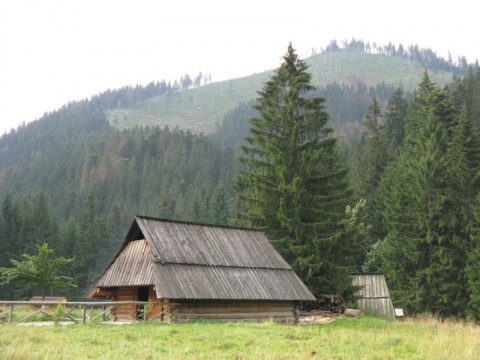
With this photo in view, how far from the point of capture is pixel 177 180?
142 meters

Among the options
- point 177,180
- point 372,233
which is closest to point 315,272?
point 372,233

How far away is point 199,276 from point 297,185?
1073 centimetres

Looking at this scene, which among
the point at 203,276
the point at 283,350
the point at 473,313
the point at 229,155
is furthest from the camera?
the point at 229,155

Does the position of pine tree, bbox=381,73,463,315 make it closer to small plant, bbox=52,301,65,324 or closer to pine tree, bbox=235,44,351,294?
pine tree, bbox=235,44,351,294

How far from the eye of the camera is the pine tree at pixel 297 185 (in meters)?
32.4

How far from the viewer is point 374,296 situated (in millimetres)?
37344

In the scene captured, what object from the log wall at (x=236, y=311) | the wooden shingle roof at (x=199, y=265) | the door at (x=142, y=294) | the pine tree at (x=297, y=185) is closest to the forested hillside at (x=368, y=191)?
the pine tree at (x=297, y=185)

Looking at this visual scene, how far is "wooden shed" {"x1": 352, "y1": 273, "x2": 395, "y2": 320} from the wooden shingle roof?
10.6 meters

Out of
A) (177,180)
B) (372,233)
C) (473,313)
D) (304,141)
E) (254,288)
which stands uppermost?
(177,180)

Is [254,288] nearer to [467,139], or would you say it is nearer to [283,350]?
[283,350]

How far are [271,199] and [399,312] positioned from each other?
36.3ft

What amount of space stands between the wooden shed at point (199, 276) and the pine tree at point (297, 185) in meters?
3.65

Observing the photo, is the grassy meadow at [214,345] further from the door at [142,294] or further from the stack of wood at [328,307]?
the stack of wood at [328,307]

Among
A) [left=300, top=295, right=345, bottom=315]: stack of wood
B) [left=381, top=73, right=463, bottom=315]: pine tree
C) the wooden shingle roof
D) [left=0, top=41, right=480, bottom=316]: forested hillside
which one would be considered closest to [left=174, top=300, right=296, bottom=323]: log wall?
the wooden shingle roof
